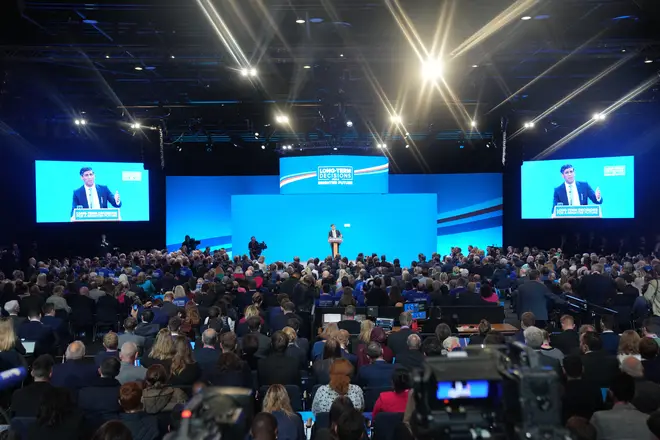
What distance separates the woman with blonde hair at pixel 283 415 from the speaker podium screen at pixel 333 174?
17.8 meters

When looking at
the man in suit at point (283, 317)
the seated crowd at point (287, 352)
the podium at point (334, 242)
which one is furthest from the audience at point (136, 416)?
the podium at point (334, 242)

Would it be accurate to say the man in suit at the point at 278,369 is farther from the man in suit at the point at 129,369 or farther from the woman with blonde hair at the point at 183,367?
the man in suit at the point at 129,369

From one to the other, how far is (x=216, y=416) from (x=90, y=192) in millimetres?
19140

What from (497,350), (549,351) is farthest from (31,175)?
(497,350)

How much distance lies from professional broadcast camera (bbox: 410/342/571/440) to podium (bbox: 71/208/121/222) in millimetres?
18725

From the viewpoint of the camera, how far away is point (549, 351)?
238 inches

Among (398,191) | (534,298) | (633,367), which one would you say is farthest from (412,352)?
(398,191)

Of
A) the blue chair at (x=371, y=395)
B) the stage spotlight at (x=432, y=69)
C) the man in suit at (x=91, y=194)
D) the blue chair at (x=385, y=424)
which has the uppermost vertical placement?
the stage spotlight at (x=432, y=69)

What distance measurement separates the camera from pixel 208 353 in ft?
20.3

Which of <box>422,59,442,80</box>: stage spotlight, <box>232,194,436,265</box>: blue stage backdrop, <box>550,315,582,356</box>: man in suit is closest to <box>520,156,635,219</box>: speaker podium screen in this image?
<box>232,194,436,265</box>: blue stage backdrop

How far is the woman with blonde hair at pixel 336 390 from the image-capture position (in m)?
4.79

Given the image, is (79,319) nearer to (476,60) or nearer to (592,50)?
(476,60)

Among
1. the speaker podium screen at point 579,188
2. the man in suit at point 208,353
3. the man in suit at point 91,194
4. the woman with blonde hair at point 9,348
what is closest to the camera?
the woman with blonde hair at point 9,348

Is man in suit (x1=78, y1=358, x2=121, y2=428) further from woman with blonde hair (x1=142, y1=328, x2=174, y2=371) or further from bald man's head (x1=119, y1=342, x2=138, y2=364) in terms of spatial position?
woman with blonde hair (x1=142, y1=328, x2=174, y2=371)
